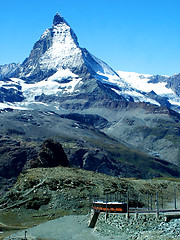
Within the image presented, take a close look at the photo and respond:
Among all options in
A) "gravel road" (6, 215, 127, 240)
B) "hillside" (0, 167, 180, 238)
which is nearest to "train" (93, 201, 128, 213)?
"gravel road" (6, 215, 127, 240)

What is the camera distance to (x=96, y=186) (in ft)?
291

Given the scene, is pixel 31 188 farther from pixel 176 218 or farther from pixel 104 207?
pixel 176 218

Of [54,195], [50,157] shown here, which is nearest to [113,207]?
[54,195]

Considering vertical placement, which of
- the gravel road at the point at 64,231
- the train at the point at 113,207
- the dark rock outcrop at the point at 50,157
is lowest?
the gravel road at the point at 64,231

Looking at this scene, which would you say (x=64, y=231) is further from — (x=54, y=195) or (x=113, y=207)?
(x=54, y=195)

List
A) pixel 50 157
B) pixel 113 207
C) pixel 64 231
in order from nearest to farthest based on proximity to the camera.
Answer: pixel 113 207 → pixel 64 231 → pixel 50 157

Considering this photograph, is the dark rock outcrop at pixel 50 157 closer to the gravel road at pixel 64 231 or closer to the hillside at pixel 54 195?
the hillside at pixel 54 195

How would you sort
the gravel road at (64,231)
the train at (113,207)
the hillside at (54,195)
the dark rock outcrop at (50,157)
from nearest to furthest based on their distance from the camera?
the gravel road at (64,231) < the train at (113,207) < the hillside at (54,195) < the dark rock outcrop at (50,157)

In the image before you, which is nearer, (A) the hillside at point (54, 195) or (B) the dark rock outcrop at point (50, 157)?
(A) the hillside at point (54, 195)

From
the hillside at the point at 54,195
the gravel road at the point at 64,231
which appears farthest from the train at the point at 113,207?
the hillside at the point at 54,195

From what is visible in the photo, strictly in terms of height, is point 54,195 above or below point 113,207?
above

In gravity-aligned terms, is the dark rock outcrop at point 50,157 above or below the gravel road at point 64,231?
above

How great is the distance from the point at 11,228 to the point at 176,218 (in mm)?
31131

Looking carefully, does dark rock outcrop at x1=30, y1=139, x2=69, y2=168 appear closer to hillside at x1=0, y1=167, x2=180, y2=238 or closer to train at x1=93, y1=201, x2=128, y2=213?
hillside at x1=0, y1=167, x2=180, y2=238
